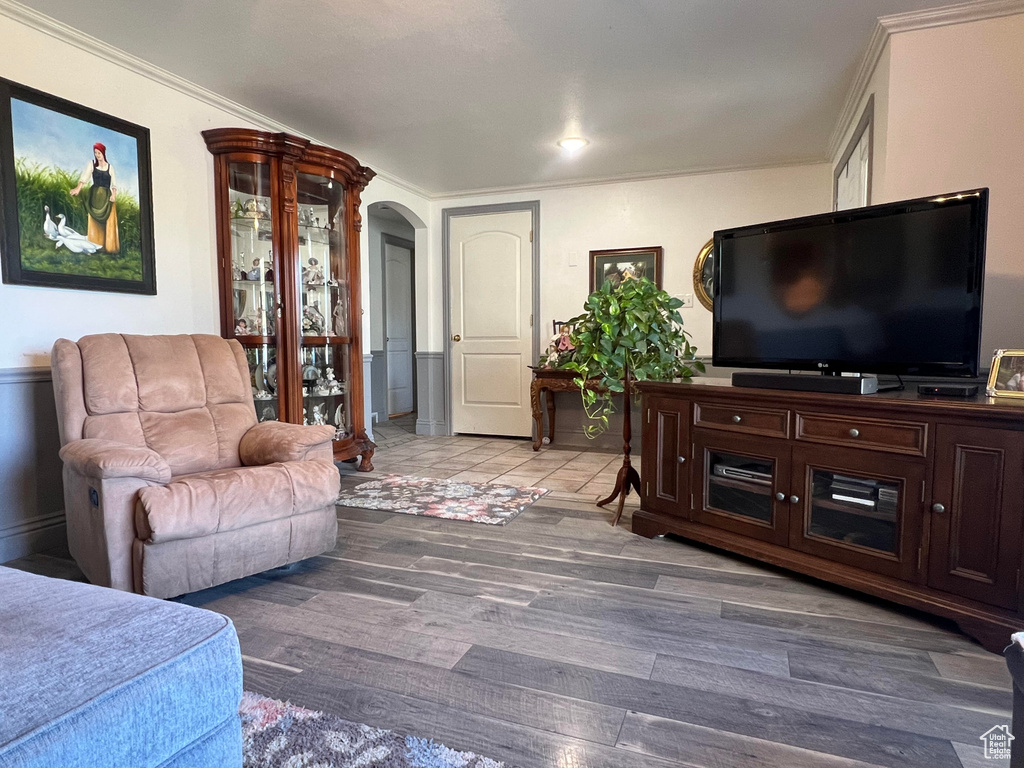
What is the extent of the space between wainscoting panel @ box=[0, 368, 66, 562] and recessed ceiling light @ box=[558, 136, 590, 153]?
3.36m

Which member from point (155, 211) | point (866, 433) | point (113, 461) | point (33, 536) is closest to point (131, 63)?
point (155, 211)

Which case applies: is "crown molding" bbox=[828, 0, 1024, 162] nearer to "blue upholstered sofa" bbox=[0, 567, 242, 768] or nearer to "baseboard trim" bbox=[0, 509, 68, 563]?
"blue upholstered sofa" bbox=[0, 567, 242, 768]

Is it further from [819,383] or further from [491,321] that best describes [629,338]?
[491,321]

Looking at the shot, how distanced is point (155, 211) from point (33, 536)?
67.3 inches

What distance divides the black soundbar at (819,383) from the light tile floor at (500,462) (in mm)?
1221

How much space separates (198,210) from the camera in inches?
129

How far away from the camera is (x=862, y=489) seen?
2045 millimetres

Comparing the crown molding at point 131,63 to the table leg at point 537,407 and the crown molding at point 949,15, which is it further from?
the crown molding at point 949,15

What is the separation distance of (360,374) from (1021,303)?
360 cm

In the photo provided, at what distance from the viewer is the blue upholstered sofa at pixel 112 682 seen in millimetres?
755

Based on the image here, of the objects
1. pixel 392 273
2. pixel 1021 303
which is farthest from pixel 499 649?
pixel 392 273

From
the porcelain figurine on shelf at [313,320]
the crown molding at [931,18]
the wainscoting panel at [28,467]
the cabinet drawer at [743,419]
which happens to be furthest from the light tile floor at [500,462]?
the crown molding at [931,18]

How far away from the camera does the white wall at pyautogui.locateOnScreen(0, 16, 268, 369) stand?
2492 millimetres

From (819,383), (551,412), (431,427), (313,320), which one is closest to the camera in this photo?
(819,383)
